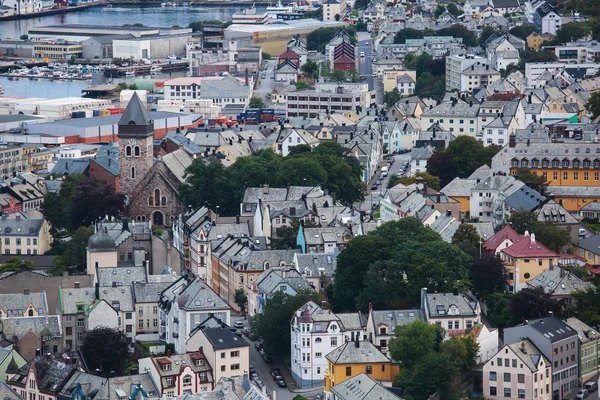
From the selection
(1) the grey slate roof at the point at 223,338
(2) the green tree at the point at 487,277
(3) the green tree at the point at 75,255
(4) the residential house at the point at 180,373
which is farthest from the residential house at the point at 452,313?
(3) the green tree at the point at 75,255

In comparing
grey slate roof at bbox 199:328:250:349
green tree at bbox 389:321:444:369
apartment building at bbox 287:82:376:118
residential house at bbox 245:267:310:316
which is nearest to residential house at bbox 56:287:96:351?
residential house at bbox 245:267:310:316

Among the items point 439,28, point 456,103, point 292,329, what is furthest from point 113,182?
point 439,28

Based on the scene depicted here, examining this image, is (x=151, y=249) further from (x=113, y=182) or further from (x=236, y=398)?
(x=236, y=398)

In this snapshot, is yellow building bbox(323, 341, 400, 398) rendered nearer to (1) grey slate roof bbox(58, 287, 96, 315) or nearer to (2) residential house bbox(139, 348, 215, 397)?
(2) residential house bbox(139, 348, 215, 397)

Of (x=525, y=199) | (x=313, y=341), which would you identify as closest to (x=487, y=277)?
(x=313, y=341)

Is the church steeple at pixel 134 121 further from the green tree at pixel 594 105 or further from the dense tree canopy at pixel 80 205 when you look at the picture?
the green tree at pixel 594 105

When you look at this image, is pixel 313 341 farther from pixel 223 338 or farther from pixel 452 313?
pixel 452 313
